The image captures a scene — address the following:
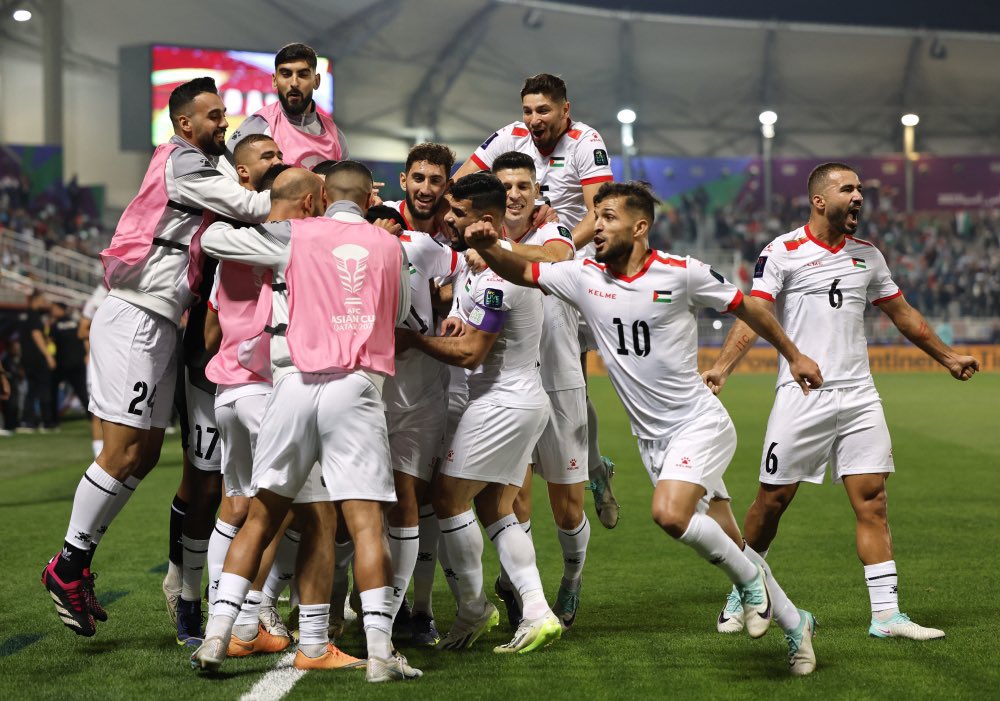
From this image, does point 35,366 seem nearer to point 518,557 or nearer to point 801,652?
point 518,557

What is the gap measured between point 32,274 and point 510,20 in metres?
21.3

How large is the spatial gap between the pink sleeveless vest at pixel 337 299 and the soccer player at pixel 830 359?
1845mm

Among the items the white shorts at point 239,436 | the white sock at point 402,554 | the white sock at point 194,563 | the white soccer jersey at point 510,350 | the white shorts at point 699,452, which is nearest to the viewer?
the white shorts at point 699,452

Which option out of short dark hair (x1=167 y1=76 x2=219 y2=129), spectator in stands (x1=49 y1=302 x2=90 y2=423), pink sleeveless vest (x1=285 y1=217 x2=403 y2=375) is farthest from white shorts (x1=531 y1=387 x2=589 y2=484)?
spectator in stands (x1=49 y1=302 x2=90 y2=423)

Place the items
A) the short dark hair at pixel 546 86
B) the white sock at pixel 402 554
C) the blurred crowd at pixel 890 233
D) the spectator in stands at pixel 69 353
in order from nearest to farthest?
the white sock at pixel 402 554 < the short dark hair at pixel 546 86 < the spectator in stands at pixel 69 353 < the blurred crowd at pixel 890 233

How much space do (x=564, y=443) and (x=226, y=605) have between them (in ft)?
7.34

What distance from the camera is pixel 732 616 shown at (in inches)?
239

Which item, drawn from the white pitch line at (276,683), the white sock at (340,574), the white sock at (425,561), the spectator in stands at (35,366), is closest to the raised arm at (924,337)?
the white sock at (425,561)

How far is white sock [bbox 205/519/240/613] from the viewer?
5480 mm

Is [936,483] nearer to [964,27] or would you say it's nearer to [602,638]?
[602,638]

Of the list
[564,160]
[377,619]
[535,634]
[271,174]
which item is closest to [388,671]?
[377,619]

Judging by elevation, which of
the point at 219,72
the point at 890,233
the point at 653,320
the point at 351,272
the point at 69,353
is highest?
the point at 219,72

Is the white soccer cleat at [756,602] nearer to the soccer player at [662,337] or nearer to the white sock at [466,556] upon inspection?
the soccer player at [662,337]

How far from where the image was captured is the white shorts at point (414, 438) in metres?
5.65
